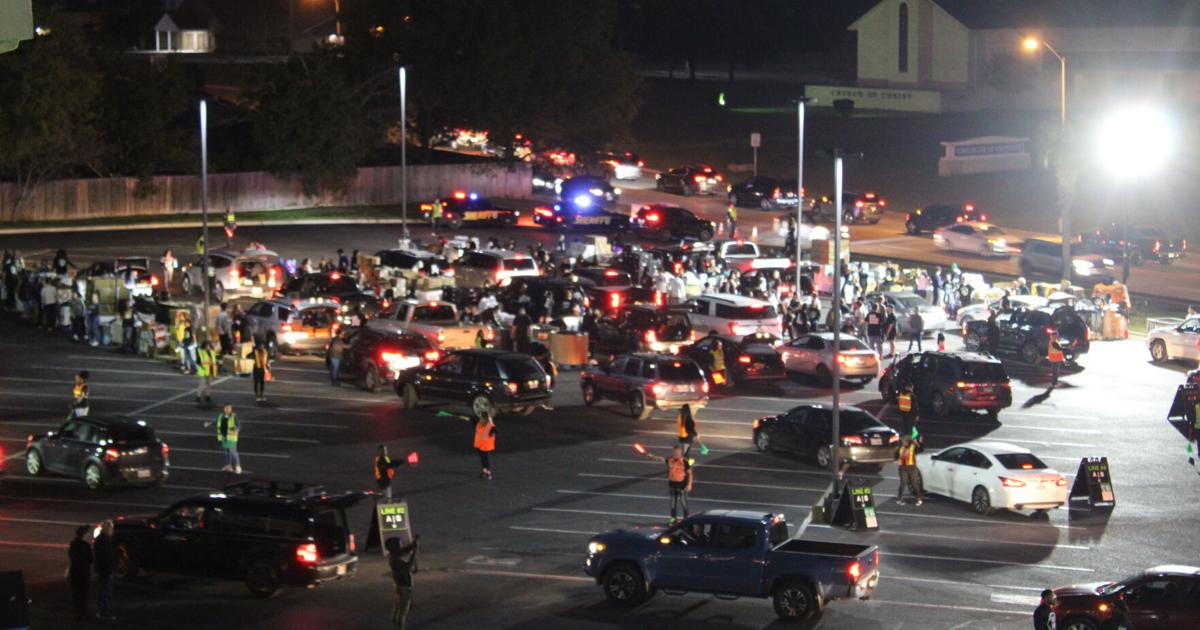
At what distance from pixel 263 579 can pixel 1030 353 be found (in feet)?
87.1

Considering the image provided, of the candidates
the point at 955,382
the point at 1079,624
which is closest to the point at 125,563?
the point at 1079,624

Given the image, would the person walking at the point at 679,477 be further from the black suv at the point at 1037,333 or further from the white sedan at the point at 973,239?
the white sedan at the point at 973,239

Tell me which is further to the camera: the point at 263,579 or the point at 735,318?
the point at 735,318

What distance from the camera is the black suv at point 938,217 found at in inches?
2496

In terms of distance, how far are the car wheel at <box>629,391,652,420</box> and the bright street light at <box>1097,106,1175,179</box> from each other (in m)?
51.2

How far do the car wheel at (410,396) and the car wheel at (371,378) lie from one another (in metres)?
1.64

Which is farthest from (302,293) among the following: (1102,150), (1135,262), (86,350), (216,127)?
(1102,150)

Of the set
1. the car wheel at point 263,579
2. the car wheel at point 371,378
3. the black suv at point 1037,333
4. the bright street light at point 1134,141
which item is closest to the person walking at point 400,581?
the car wheel at point 263,579

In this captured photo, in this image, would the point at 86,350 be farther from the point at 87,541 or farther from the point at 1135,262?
Result: the point at 1135,262

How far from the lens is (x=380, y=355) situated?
3425cm

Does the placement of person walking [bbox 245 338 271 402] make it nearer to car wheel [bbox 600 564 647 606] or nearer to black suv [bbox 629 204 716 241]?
car wheel [bbox 600 564 647 606]

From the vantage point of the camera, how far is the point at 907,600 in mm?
20031

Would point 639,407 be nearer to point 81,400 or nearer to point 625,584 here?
point 81,400

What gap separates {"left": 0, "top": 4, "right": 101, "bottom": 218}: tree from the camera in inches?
2416
